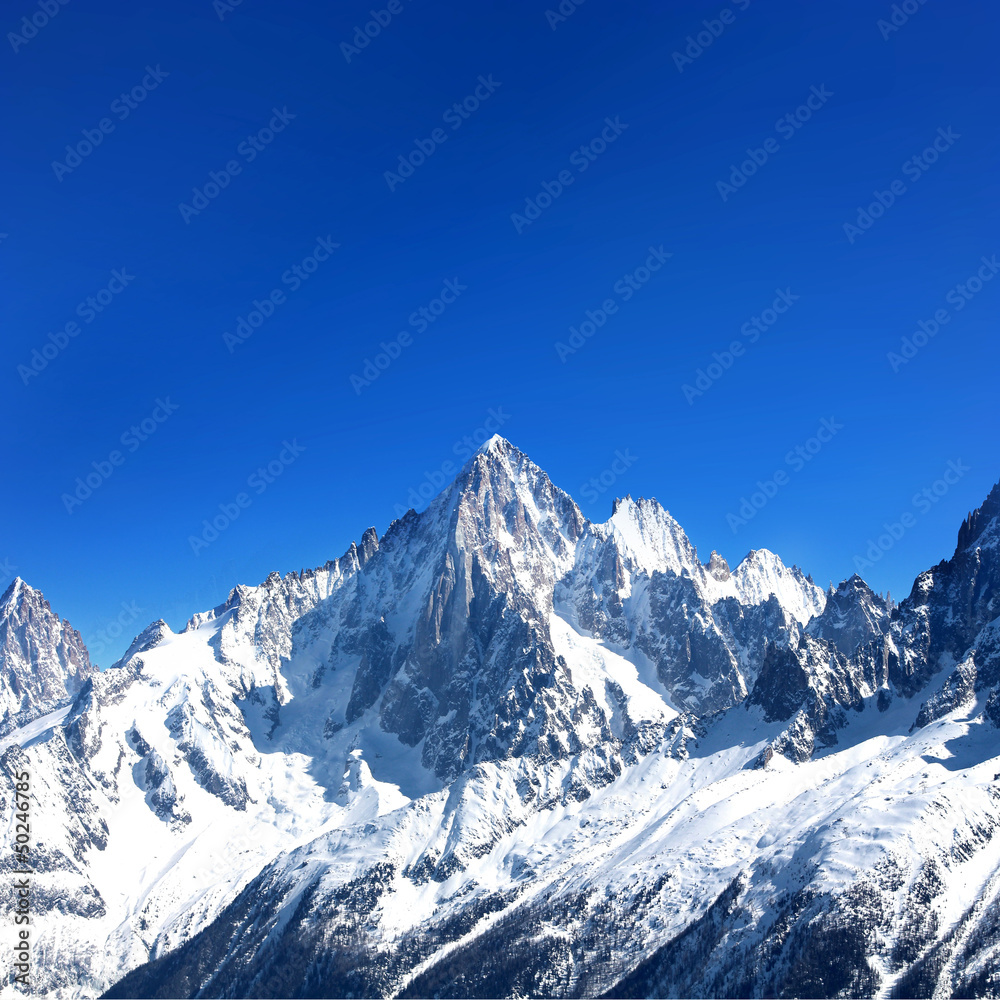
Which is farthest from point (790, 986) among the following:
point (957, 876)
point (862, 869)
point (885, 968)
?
point (957, 876)

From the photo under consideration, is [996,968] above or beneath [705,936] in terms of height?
beneath

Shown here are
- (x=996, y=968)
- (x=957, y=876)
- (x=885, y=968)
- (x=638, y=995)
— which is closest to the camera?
(x=996, y=968)

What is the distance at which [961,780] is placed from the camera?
198m

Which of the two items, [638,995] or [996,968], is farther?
[638,995]

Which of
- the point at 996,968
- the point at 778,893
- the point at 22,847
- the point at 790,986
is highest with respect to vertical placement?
the point at 22,847

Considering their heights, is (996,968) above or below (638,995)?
below

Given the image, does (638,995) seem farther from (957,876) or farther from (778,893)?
(957,876)

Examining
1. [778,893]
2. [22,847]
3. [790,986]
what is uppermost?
[22,847]

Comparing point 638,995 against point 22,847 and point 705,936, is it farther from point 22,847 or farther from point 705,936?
point 22,847

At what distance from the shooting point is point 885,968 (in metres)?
163

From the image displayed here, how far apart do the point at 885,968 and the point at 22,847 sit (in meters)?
167

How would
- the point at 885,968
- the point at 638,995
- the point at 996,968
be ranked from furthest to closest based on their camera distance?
the point at 638,995, the point at 885,968, the point at 996,968

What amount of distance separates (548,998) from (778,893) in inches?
2304

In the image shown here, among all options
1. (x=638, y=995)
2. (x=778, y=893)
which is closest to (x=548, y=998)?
(x=638, y=995)
